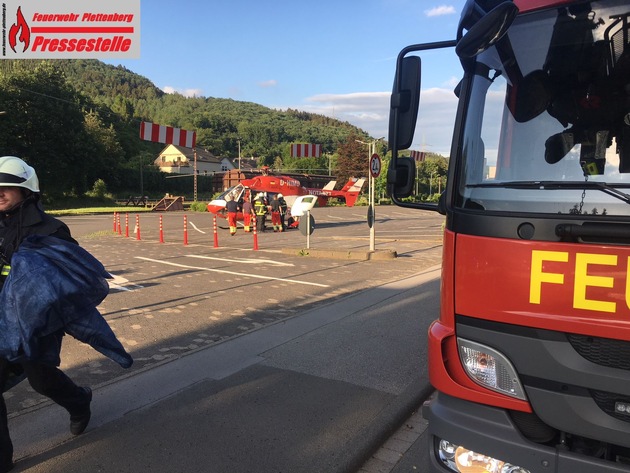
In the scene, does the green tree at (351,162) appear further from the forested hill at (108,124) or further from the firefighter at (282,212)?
the firefighter at (282,212)

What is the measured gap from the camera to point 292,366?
4758mm

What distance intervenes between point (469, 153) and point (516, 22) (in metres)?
0.69

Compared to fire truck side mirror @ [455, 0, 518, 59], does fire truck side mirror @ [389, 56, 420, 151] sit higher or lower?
lower

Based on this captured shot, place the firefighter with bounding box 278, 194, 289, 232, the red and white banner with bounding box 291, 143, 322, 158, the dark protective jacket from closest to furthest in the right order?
the dark protective jacket → the firefighter with bounding box 278, 194, 289, 232 → the red and white banner with bounding box 291, 143, 322, 158

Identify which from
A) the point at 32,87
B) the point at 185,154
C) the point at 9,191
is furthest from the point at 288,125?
the point at 9,191

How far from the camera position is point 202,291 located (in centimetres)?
852

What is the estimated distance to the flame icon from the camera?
798 inches

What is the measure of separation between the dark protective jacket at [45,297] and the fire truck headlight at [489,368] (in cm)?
225

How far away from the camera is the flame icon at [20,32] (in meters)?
20.3

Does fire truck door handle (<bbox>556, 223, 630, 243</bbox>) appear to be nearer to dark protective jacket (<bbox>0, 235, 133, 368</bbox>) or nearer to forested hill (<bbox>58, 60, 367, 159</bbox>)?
dark protective jacket (<bbox>0, 235, 133, 368</bbox>)

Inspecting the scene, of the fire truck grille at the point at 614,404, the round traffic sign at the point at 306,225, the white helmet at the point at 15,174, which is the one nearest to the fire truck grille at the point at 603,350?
the fire truck grille at the point at 614,404

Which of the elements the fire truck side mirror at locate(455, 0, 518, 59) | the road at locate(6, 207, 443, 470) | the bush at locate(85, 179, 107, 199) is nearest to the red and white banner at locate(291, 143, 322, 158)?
the bush at locate(85, 179, 107, 199)

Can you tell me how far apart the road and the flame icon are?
36.1 feet

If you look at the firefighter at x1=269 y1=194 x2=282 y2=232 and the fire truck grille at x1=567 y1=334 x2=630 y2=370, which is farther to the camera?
the firefighter at x1=269 y1=194 x2=282 y2=232
